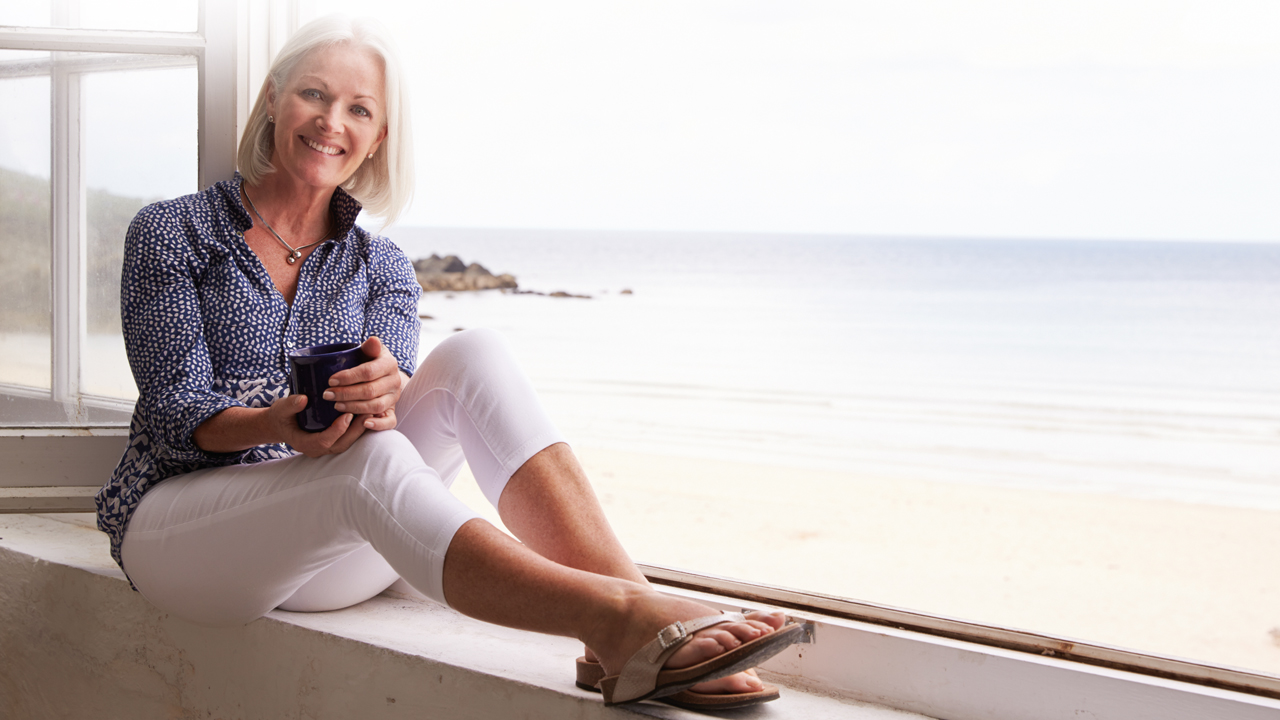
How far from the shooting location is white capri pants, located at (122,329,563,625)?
36.5 inches

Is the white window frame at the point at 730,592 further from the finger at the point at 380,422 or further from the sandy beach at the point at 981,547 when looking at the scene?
the sandy beach at the point at 981,547

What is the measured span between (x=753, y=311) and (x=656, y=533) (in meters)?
12.1

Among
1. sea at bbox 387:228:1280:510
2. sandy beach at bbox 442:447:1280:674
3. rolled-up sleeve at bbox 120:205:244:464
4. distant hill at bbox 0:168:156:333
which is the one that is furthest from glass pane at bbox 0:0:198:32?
sea at bbox 387:228:1280:510

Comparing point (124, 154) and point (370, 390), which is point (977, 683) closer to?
point (370, 390)

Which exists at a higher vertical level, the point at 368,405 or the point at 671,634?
the point at 368,405

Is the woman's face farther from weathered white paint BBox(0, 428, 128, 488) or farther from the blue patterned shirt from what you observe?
weathered white paint BBox(0, 428, 128, 488)

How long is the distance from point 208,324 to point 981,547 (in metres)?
5.98

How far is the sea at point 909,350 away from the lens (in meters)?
8.04

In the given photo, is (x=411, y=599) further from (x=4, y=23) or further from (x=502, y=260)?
(x=502, y=260)

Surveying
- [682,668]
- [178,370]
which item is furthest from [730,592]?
[178,370]

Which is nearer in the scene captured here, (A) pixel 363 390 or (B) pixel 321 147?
(A) pixel 363 390

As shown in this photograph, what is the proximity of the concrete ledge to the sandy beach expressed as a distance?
3739 mm

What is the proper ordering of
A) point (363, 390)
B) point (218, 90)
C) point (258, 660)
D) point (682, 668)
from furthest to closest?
point (218, 90)
point (258, 660)
point (363, 390)
point (682, 668)

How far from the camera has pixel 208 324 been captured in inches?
46.5
